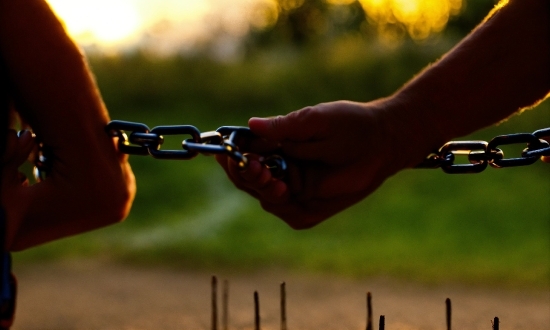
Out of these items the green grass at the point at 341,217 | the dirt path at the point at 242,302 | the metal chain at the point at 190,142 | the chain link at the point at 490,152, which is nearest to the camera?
the metal chain at the point at 190,142

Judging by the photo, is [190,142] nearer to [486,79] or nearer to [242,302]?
[486,79]

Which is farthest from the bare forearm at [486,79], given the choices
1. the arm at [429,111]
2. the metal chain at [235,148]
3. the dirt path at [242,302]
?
the dirt path at [242,302]

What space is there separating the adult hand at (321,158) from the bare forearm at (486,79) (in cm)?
8

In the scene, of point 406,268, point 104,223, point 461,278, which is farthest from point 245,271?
point 104,223

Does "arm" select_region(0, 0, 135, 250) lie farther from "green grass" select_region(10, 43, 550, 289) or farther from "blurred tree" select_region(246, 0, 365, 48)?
"blurred tree" select_region(246, 0, 365, 48)

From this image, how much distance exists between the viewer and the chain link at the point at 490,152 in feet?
3.87

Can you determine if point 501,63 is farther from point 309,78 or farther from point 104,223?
point 309,78

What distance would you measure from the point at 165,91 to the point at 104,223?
19.2 feet

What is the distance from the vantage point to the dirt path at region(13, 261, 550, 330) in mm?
2754

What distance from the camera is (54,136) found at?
3.84ft

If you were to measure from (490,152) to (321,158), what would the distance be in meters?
0.33

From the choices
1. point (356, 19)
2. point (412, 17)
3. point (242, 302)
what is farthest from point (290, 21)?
point (242, 302)

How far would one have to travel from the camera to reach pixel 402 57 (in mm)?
6609

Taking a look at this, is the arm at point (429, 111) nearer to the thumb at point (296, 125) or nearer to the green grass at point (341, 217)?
the thumb at point (296, 125)
